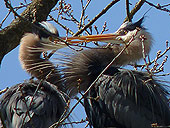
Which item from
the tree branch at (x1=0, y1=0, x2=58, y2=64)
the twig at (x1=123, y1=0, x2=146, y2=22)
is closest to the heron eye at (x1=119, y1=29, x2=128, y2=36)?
the twig at (x1=123, y1=0, x2=146, y2=22)

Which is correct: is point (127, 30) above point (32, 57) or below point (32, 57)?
below

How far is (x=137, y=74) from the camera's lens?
4.31 meters

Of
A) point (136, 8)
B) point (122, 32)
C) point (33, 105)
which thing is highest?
point (136, 8)

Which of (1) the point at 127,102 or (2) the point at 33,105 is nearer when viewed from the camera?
(2) the point at 33,105

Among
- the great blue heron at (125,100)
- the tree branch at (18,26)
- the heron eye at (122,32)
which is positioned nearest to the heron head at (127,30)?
the heron eye at (122,32)

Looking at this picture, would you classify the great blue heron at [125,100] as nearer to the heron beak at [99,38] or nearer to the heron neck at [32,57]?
the heron beak at [99,38]

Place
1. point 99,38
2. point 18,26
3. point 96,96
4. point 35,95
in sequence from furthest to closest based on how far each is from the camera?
point 99,38 → point 96,96 → point 35,95 → point 18,26

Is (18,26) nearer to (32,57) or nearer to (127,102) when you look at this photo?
(32,57)

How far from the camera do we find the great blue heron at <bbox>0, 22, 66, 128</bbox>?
13.1ft

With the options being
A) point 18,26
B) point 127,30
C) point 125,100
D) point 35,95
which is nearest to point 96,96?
point 125,100

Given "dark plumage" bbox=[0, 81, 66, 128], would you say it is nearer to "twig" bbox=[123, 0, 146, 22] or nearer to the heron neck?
the heron neck

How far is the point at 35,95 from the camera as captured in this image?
4.17 m

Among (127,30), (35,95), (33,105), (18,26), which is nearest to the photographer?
(18,26)

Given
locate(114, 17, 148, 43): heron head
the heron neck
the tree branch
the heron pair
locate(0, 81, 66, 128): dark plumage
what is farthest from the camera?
locate(114, 17, 148, 43): heron head
